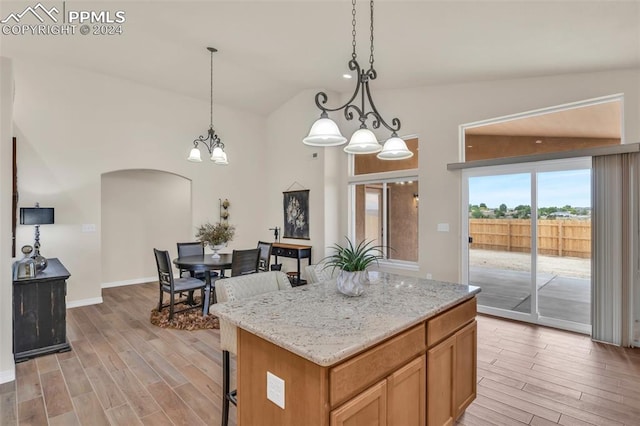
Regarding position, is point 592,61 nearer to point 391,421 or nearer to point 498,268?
point 498,268

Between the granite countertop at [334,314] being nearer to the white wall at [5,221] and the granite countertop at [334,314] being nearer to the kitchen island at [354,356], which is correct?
the kitchen island at [354,356]

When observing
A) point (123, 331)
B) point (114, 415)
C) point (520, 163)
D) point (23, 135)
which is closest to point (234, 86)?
point (23, 135)

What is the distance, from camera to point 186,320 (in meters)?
4.43

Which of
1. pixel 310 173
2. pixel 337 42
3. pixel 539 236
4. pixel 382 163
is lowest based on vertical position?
pixel 539 236

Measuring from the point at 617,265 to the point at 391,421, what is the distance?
3571mm

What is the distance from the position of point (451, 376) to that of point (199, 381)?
2103 mm

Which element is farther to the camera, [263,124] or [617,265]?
[263,124]

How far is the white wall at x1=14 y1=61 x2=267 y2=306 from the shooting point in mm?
4945

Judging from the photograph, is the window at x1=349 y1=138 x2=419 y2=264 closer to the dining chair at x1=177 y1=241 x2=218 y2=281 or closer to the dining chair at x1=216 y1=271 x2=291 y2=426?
the dining chair at x1=177 y1=241 x2=218 y2=281

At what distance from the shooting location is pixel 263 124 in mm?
7816

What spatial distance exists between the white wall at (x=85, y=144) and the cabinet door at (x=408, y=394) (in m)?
5.61

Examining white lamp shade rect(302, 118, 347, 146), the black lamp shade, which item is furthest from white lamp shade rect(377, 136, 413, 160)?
the black lamp shade

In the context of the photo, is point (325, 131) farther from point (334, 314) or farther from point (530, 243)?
point (530, 243)

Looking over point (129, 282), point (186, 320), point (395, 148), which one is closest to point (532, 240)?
point (395, 148)
